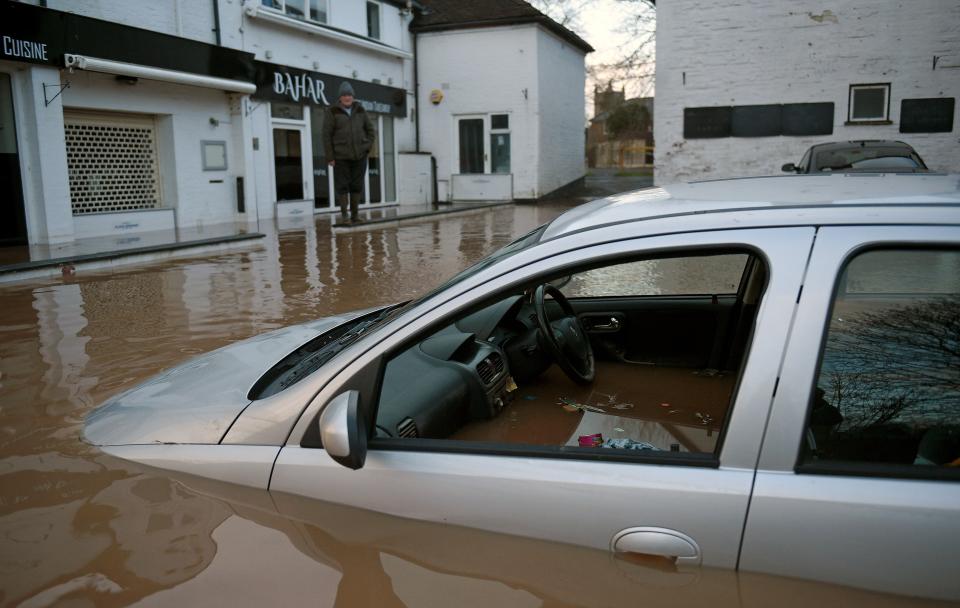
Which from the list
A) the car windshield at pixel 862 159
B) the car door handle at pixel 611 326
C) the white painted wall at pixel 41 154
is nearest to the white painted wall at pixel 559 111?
the car windshield at pixel 862 159

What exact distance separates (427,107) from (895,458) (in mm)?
23542

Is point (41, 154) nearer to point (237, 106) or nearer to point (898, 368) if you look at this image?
point (237, 106)

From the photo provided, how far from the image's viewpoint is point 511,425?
258 centimetres

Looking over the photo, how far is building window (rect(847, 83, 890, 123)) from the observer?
17.8 m

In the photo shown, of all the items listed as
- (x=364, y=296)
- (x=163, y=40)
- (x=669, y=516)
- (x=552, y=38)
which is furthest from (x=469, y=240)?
(x=552, y=38)

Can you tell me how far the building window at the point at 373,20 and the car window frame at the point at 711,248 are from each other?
2080cm

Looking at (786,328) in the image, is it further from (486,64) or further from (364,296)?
(486,64)

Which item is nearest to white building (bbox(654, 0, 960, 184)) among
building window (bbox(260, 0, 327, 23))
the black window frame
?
the black window frame

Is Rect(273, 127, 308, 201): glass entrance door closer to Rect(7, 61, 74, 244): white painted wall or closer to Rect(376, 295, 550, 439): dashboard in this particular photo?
Rect(7, 61, 74, 244): white painted wall

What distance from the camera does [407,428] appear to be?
7.72 feet

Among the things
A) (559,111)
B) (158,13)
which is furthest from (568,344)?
(559,111)

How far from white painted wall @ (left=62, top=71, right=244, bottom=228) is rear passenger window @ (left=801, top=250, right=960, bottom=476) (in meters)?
13.8

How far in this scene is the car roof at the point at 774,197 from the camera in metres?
1.94

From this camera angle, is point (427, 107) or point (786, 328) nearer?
point (786, 328)
